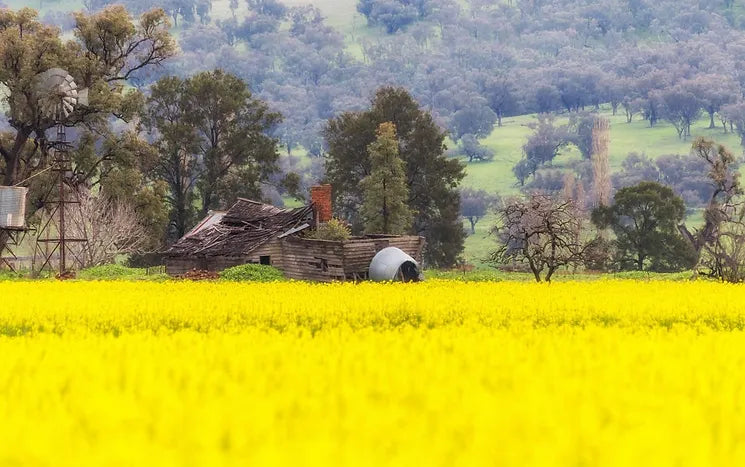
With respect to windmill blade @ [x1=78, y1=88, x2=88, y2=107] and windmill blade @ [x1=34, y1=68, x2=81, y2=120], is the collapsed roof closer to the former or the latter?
windmill blade @ [x1=34, y1=68, x2=81, y2=120]

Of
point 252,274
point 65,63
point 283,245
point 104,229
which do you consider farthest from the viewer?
point 104,229

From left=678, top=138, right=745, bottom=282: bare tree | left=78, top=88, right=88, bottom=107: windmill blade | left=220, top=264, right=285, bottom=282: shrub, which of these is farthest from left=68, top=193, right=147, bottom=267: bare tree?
left=678, top=138, right=745, bottom=282: bare tree

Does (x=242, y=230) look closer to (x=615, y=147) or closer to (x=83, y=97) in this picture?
(x=83, y=97)

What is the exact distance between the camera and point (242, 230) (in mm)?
51750

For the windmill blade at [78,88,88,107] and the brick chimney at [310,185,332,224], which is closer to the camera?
the brick chimney at [310,185,332,224]

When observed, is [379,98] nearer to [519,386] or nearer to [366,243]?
[366,243]

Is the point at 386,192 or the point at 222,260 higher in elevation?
the point at 386,192

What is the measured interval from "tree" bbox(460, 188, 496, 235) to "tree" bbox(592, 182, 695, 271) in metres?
70.6

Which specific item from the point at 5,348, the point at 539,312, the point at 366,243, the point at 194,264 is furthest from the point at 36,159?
the point at 5,348

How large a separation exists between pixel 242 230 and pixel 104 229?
1383 cm

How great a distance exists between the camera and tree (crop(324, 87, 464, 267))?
→ 234ft

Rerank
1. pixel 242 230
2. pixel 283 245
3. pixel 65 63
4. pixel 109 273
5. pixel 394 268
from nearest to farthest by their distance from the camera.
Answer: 1. pixel 394 268
2. pixel 283 245
3. pixel 242 230
4. pixel 109 273
5. pixel 65 63

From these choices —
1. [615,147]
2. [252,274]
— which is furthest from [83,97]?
[615,147]

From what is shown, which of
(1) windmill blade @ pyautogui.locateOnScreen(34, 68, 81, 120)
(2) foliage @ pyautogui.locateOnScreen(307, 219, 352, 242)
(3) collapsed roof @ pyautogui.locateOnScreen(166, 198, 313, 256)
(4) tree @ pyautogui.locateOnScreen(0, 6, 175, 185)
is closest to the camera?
(2) foliage @ pyautogui.locateOnScreen(307, 219, 352, 242)
